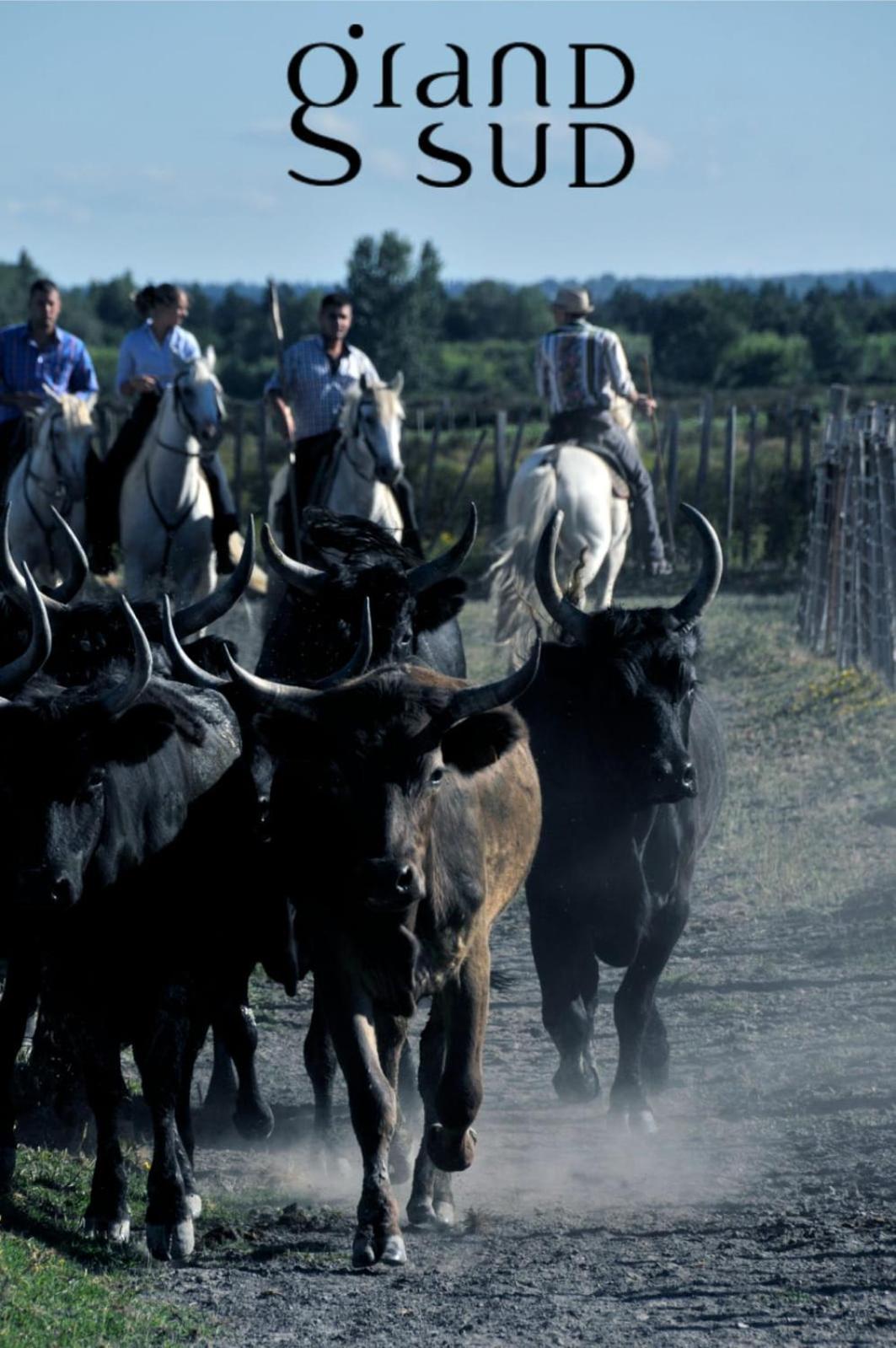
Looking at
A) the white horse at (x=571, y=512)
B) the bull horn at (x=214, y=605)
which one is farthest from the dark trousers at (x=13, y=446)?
the bull horn at (x=214, y=605)

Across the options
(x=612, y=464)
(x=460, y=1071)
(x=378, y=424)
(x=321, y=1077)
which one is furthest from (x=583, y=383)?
(x=460, y=1071)

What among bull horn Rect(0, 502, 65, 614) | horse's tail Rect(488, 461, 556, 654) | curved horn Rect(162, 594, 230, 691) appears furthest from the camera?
horse's tail Rect(488, 461, 556, 654)

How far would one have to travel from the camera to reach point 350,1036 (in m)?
5.97

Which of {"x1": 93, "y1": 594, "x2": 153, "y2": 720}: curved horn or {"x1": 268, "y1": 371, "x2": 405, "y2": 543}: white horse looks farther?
{"x1": 268, "y1": 371, "x2": 405, "y2": 543}: white horse

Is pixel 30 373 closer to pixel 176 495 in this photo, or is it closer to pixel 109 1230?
pixel 176 495

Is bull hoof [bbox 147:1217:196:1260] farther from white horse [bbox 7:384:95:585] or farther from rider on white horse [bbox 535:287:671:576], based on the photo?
rider on white horse [bbox 535:287:671:576]

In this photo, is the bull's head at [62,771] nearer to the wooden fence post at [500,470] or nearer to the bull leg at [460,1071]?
the bull leg at [460,1071]

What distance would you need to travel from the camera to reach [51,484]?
47.0 feet

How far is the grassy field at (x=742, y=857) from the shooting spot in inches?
212

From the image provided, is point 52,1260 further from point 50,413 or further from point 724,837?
point 50,413

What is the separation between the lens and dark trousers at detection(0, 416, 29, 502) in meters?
14.9

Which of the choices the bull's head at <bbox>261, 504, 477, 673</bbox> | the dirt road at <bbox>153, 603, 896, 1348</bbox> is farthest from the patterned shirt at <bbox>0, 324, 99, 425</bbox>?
the bull's head at <bbox>261, 504, 477, 673</bbox>

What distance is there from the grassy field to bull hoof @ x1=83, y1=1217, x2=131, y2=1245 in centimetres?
4

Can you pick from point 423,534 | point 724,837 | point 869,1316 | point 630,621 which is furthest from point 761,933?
point 423,534
